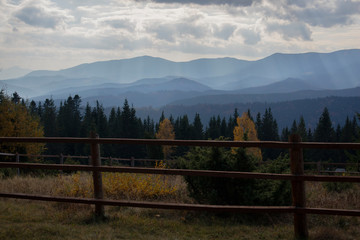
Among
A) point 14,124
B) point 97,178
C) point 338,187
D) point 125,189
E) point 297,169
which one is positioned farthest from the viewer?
point 14,124

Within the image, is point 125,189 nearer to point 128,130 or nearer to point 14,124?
point 14,124

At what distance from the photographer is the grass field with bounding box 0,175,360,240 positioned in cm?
525

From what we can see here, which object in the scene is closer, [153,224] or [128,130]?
[153,224]

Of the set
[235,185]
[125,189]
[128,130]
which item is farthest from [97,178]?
[128,130]

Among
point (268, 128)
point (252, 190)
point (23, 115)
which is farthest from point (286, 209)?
point (268, 128)

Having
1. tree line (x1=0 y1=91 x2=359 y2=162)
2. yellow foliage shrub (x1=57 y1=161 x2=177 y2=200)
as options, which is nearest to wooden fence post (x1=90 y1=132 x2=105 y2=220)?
yellow foliage shrub (x1=57 y1=161 x2=177 y2=200)

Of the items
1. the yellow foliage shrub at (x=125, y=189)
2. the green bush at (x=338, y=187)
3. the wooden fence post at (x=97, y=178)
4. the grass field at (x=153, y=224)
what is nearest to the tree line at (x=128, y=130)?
the yellow foliage shrub at (x=125, y=189)

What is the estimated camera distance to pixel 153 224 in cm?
569

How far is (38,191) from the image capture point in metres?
7.45

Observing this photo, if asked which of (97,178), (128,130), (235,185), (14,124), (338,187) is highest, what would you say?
(14,124)

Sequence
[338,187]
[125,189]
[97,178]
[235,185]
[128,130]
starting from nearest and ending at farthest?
1. [97,178]
2. [235,185]
3. [125,189]
4. [338,187]
5. [128,130]

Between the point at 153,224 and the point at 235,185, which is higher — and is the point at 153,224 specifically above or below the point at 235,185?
Result: below

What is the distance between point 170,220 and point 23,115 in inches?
1777

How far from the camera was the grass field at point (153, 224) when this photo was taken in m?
5.25
